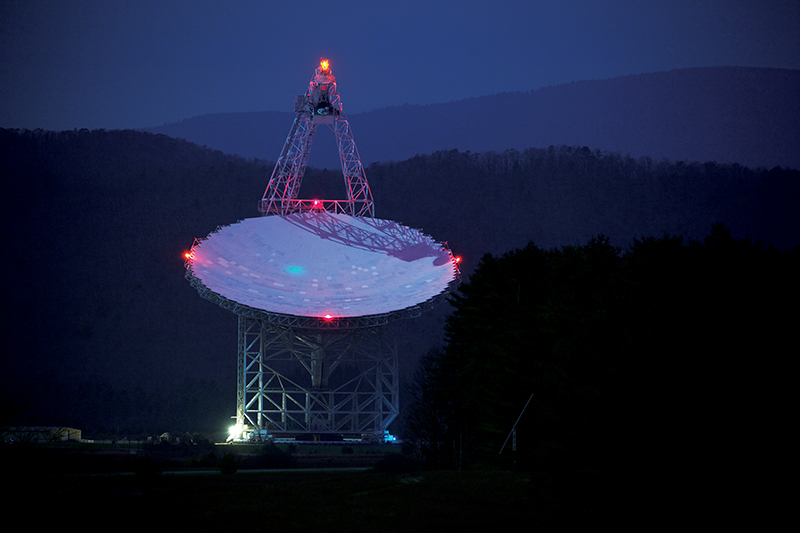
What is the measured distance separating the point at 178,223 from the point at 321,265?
10567 centimetres

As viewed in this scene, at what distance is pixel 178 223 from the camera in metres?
160

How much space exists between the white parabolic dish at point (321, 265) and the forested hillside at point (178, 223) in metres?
57.3

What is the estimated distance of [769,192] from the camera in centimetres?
16650

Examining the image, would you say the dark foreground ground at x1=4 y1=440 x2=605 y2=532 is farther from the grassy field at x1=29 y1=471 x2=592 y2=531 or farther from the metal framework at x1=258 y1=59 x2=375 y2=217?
the metal framework at x1=258 y1=59 x2=375 y2=217

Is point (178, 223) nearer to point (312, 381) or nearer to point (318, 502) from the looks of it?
point (312, 381)

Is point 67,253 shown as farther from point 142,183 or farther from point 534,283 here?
point 534,283

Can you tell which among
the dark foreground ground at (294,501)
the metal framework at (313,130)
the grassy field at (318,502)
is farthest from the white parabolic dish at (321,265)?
the grassy field at (318,502)

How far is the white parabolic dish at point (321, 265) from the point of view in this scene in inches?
2320

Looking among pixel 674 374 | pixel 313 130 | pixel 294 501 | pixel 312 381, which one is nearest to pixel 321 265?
pixel 312 381

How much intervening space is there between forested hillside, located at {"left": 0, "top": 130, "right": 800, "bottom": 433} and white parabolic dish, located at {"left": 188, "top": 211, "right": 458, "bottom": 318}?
57258 millimetres

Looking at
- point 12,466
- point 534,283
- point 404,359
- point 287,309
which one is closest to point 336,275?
point 287,309

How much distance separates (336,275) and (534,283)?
18560mm

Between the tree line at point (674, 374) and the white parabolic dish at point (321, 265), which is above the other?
the white parabolic dish at point (321, 265)

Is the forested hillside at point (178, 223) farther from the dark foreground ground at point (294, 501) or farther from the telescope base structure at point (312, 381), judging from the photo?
the dark foreground ground at point (294, 501)
